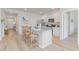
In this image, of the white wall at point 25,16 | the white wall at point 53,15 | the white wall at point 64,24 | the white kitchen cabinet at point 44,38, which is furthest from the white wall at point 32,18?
Result: the white wall at point 64,24

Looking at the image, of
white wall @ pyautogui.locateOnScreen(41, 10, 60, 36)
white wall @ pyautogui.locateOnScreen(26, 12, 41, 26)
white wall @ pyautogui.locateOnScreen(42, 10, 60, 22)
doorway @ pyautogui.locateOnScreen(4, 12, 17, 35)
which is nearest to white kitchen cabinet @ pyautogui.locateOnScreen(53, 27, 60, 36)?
white wall @ pyautogui.locateOnScreen(41, 10, 60, 36)

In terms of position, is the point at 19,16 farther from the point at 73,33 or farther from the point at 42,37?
the point at 73,33

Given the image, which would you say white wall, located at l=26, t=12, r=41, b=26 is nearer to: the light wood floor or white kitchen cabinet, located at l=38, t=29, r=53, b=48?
white kitchen cabinet, located at l=38, t=29, r=53, b=48

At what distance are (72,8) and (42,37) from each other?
73cm

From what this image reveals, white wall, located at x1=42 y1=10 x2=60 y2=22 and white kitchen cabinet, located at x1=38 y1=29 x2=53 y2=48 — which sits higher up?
white wall, located at x1=42 y1=10 x2=60 y2=22

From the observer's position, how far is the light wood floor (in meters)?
2.62

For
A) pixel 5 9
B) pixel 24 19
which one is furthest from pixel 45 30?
pixel 5 9

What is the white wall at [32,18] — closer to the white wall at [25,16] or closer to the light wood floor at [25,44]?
the white wall at [25,16]

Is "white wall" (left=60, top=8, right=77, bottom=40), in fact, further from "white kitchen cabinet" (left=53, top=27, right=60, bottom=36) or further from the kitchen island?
the kitchen island

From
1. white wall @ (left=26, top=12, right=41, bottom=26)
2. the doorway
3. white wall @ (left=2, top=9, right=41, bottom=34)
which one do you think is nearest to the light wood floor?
the doorway

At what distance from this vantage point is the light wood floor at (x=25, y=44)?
2615 mm

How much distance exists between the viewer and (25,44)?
8.63ft

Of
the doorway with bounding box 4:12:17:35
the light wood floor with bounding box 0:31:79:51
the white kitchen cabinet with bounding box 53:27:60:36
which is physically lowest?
the light wood floor with bounding box 0:31:79:51

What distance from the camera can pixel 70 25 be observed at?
104 inches
